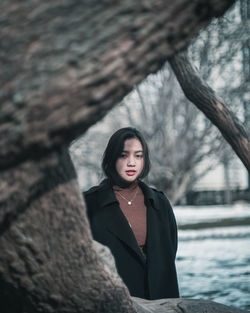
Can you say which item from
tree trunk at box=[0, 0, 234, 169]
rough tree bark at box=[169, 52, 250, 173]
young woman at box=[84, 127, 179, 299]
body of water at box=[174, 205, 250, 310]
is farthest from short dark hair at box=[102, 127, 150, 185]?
body of water at box=[174, 205, 250, 310]

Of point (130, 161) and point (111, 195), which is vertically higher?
point (130, 161)

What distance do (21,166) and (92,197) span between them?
6.80ft

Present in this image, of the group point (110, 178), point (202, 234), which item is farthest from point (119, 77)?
point (202, 234)

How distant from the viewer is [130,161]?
3.07m

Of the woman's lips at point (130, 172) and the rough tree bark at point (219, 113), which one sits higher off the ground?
the rough tree bark at point (219, 113)

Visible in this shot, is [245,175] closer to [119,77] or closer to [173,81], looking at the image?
[173,81]

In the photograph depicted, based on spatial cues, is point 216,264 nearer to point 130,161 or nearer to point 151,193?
point 151,193

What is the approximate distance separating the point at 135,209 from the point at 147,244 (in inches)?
11.7

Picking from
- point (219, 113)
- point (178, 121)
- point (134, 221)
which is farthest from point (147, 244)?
point (178, 121)

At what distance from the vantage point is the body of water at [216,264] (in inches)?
206

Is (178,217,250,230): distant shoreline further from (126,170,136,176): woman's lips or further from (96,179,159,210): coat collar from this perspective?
(126,170,136,176): woman's lips

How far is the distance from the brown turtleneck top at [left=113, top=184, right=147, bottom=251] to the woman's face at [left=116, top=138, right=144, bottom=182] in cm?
16

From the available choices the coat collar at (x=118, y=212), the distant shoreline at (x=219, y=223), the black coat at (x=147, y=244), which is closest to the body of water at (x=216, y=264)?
the distant shoreline at (x=219, y=223)

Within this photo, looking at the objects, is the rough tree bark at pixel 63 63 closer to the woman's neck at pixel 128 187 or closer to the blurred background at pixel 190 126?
the woman's neck at pixel 128 187
